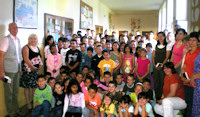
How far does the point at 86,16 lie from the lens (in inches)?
356

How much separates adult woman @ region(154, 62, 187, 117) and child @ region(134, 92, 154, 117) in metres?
0.24

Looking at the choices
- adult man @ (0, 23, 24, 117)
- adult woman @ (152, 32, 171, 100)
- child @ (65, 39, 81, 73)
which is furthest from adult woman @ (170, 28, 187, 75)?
adult man @ (0, 23, 24, 117)

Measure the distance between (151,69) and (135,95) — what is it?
1.45m

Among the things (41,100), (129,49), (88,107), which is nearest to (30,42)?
(41,100)

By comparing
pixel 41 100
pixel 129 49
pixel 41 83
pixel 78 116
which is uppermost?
pixel 129 49

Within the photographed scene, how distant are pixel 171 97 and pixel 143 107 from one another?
51 centimetres

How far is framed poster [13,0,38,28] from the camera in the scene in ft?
13.0

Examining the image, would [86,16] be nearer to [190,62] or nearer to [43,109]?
[43,109]

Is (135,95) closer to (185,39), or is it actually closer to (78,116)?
(78,116)

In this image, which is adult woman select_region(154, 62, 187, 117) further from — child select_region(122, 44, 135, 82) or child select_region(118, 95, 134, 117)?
child select_region(122, 44, 135, 82)

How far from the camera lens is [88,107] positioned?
3.28m

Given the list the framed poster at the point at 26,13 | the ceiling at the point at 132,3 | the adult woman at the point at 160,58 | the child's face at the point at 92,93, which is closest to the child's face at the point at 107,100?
the child's face at the point at 92,93

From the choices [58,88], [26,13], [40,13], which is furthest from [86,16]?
[58,88]

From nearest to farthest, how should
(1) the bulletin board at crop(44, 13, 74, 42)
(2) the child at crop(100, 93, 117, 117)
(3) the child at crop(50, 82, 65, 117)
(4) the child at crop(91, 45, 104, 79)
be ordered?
(2) the child at crop(100, 93, 117, 117)
(3) the child at crop(50, 82, 65, 117)
(4) the child at crop(91, 45, 104, 79)
(1) the bulletin board at crop(44, 13, 74, 42)
